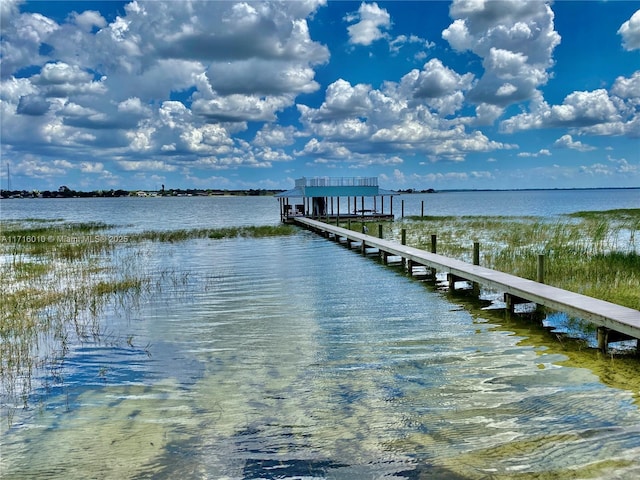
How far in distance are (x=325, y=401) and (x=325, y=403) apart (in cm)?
7

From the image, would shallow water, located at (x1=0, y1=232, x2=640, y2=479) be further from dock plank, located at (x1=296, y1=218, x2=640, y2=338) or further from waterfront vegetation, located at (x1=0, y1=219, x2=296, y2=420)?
→ dock plank, located at (x1=296, y1=218, x2=640, y2=338)

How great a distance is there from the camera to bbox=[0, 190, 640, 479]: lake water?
502cm

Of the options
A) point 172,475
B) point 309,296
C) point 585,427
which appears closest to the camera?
point 172,475

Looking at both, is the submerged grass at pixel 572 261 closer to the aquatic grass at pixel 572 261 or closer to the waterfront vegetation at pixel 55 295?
the aquatic grass at pixel 572 261

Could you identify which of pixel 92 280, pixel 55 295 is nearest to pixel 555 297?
pixel 55 295

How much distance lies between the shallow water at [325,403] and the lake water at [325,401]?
2cm

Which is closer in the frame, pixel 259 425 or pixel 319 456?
pixel 319 456

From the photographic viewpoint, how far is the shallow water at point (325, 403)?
16.5 feet

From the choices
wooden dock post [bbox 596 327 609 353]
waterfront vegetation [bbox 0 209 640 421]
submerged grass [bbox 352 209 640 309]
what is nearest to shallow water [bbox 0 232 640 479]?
wooden dock post [bbox 596 327 609 353]

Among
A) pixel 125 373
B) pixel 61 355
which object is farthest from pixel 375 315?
pixel 61 355

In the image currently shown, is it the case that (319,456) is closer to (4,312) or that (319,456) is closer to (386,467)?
(386,467)

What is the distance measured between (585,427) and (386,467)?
2.43 m

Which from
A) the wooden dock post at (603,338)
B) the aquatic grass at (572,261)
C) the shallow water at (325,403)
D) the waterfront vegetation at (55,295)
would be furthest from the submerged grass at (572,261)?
the waterfront vegetation at (55,295)

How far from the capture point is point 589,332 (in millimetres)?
9570
